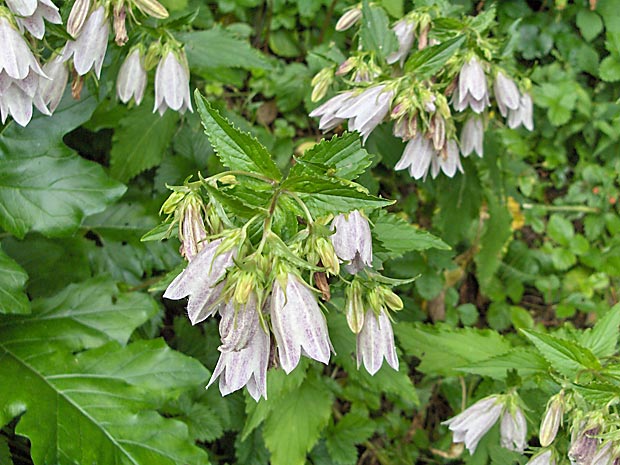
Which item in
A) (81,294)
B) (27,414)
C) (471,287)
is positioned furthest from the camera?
(471,287)

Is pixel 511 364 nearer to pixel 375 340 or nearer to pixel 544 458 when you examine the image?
pixel 544 458

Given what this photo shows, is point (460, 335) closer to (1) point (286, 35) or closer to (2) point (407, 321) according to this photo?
(2) point (407, 321)

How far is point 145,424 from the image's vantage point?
190 cm

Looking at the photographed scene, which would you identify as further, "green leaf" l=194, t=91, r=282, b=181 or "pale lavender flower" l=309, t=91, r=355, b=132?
"pale lavender flower" l=309, t=91, r=355, b=132

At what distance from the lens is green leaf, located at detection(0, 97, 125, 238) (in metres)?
2.02

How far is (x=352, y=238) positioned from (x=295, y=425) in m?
0.97

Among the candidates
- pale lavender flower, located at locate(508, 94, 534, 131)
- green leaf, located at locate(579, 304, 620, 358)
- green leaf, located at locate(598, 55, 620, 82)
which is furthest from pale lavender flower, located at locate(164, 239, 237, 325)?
green leaf, located at locate(598, 55, 620, 82)

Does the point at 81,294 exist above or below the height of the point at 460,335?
above

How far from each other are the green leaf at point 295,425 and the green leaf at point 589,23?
284cm

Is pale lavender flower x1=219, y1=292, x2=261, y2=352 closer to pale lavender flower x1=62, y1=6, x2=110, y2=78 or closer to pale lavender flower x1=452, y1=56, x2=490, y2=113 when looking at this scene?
pale lavender flower x1=62, y1=6, x2=110, y2=78

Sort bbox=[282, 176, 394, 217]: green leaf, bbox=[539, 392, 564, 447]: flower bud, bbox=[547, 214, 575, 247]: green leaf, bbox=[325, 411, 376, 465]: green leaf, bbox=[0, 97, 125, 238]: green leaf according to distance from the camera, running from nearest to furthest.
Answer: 1. bbox=[282, 176, 394, 217]: green leaf
2. bbox=[539, 392, 564, 447]: flower bud
3. bbox=[0, 97, 125, 238]: green leaf
4. bbox=[325, 411, 376, 465]: green leaf
5. bbox=[547, 214, 575, 247]: green leaf

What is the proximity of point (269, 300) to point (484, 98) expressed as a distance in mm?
1187

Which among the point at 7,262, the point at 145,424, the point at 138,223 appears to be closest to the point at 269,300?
the point at 145,424

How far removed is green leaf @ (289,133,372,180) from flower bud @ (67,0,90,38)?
77 centimetres
